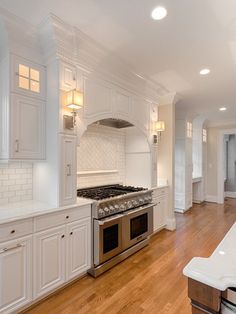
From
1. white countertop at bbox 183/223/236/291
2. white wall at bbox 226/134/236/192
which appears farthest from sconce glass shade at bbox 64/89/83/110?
white wall at bbox 226/134/236/192

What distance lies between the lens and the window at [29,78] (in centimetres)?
210

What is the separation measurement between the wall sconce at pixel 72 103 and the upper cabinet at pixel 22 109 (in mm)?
274

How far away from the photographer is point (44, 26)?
2031mm

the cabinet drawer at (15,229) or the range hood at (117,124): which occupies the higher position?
the range hood at (117,124)

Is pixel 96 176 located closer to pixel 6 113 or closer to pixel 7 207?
pixel 7 207

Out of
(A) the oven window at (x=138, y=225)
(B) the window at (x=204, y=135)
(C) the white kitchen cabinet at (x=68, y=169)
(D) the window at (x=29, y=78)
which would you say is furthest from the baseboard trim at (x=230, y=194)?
(D) the window at (x=29, y=78)

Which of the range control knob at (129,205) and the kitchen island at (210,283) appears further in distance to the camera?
the range control knob at (129,205)

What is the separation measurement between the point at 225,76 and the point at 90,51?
218 centimetres

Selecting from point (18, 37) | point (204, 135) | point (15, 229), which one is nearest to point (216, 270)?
point (15, 229)

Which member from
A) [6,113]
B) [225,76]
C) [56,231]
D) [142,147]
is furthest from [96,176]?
[225,76]

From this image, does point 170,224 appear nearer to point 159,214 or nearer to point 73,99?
point 159,214

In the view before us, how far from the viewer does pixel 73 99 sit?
7.07 feet

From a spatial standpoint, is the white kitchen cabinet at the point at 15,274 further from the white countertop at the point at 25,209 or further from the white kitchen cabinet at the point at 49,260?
the white countertop at the point at 25,209

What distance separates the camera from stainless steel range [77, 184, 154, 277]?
2.48 m
